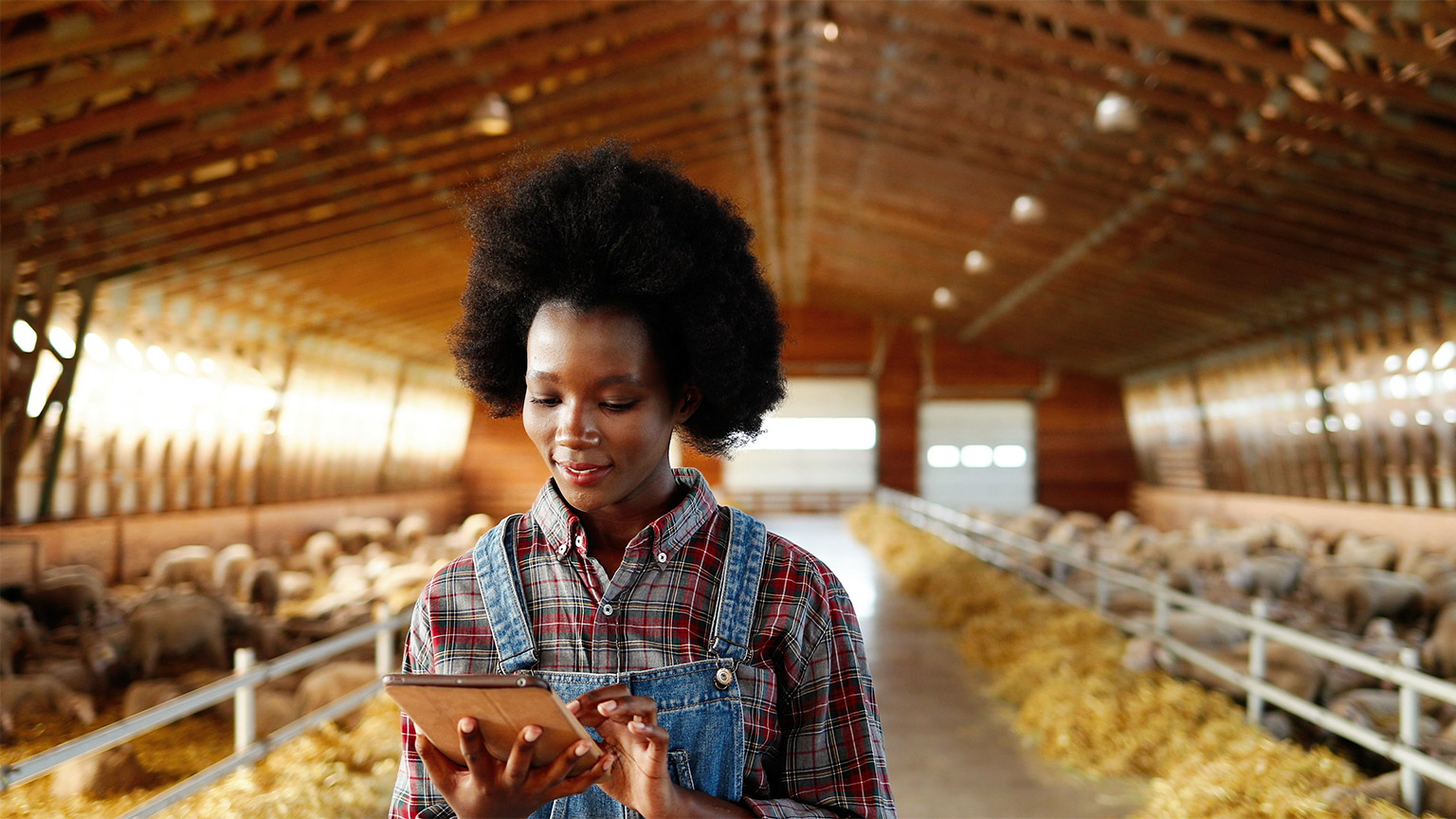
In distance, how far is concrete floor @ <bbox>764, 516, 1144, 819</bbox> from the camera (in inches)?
217

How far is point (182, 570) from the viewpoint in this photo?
14.9 metres

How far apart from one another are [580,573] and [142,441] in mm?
16216

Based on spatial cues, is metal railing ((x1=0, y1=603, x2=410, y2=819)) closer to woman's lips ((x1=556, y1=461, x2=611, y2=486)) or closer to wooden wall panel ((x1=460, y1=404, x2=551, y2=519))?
woman's lips ((x1=556, y1=461, x2=611, y2=486))

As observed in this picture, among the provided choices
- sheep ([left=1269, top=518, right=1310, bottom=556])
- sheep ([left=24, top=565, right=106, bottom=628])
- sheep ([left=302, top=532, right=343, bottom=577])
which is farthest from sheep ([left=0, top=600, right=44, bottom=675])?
sheep ([left=1269, top=518, right=1310, bottom=556])

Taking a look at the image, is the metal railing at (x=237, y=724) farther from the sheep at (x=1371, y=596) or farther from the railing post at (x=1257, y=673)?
the sheep at (x=1371, y=596)

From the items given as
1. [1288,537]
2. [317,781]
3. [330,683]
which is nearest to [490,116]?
[330,683]

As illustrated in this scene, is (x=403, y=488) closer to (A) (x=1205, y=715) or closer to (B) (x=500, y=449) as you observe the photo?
(B) (x=500, y=449)

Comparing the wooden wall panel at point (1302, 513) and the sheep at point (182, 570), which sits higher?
the wooden wall panel at point (1302, 513)

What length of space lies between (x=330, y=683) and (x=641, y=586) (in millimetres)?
6236

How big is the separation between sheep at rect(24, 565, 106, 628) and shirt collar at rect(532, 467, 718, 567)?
37.4 ft

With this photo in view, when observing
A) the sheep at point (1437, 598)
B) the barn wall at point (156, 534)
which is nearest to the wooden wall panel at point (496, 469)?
the barn wall at point (156, 534)

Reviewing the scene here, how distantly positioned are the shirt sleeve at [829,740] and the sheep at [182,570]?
14.3 m

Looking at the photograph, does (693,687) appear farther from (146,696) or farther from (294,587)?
(294,587)

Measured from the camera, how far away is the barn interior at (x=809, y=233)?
27.4ft
